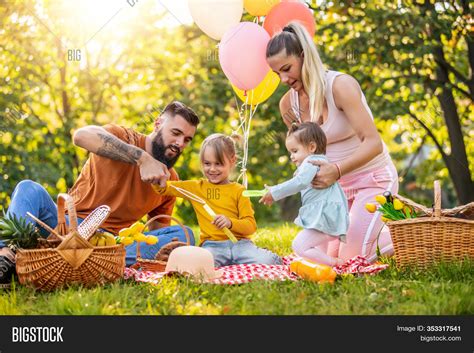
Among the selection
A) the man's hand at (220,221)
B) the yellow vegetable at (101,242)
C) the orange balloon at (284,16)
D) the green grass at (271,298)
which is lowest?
the green grass at (271,298)

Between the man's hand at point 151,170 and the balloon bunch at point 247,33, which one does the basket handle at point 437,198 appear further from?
the man's hand at point 151,170

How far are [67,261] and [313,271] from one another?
1.14 metres

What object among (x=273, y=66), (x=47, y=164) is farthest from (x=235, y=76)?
(x=47, y=164)

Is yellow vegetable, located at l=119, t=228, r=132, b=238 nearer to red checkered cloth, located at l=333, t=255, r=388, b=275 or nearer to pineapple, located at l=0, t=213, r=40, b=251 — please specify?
pineapple, located at l=0, t=213, r=40, b=251

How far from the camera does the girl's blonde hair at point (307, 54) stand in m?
3.76

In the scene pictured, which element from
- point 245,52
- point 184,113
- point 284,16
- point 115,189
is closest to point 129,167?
point 115,189

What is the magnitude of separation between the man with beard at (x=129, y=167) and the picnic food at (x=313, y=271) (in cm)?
89

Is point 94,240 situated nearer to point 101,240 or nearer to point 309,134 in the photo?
point 101,240

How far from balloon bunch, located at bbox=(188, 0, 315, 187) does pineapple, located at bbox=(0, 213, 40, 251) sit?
1442 mm

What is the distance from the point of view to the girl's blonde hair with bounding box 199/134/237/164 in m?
3.80

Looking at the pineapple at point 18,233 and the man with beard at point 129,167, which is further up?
the man with beard at point 129,167

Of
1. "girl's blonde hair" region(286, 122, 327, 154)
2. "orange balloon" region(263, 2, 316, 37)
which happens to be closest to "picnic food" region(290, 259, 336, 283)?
"girl's blonde hair" region(286, 122, 327, 154)

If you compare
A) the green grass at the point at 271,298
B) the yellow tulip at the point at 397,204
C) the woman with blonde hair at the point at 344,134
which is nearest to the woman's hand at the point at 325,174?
the woman with blonde hair at the point at 344,134

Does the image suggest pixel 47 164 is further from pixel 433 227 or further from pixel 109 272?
pixel 433 227
